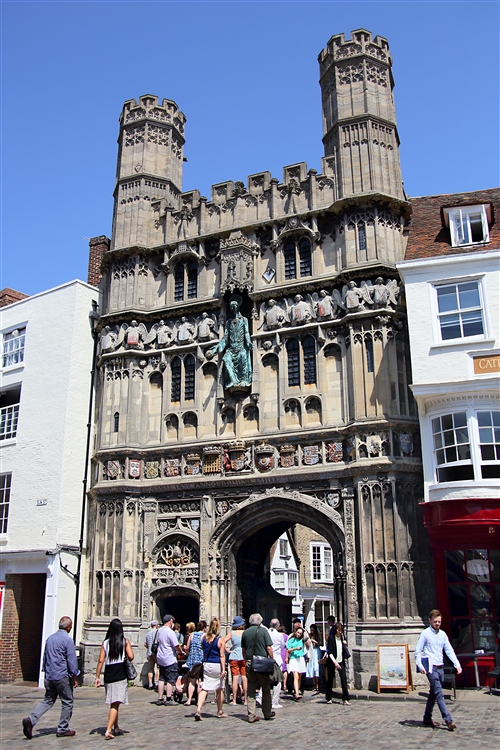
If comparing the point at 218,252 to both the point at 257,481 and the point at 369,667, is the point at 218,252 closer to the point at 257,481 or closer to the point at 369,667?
the point at 257,481

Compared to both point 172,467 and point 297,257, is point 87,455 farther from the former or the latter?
point 297,257

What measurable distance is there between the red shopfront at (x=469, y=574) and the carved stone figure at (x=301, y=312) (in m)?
7.16

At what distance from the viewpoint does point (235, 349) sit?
78.5ft

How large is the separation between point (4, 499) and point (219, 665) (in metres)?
15.9

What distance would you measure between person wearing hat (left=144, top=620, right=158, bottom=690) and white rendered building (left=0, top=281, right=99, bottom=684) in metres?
4.54

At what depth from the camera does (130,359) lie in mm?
A: 25531

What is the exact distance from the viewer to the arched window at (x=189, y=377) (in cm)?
2486

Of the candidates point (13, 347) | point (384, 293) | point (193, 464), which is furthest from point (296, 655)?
point (13, 347)

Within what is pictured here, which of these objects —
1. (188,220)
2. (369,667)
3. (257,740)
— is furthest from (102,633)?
(188,220)

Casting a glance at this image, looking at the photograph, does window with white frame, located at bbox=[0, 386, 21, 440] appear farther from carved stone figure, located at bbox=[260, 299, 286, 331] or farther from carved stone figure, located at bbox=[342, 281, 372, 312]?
carved stone figure, located at bbox=[342, 281, 372, 312]

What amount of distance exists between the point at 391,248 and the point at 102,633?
15.0 m

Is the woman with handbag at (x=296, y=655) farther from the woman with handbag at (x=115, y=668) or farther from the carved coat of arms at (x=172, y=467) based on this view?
the carved coat of arms at (x=172, y=467)

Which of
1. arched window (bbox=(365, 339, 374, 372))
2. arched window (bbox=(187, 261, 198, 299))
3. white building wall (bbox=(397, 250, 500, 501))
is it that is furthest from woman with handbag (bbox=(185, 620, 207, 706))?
arched window (bbox=(187, 261, 198, 299))

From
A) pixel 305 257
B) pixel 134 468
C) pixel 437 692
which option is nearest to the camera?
pixel 437 692
